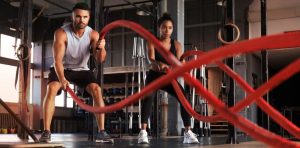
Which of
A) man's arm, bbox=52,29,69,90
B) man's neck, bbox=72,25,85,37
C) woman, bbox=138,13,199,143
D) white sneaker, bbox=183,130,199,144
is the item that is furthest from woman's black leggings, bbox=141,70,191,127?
man's arm, bbox=52,29,69,90

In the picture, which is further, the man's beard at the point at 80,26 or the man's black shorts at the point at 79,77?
the man's black shorts at the point at 79,77

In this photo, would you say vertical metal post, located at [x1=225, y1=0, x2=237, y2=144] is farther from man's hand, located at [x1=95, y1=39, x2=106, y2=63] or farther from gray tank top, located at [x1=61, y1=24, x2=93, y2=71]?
gray tank top, located at [x1=61, y1=24, x2=93, y2=71]

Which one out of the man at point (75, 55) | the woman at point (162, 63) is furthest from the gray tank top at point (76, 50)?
the woman at point (162, 63)

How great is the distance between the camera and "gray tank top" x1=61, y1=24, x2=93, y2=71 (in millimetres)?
3562

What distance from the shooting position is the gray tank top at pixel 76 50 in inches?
140

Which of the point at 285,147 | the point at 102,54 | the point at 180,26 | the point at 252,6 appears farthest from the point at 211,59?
the point at 252,6

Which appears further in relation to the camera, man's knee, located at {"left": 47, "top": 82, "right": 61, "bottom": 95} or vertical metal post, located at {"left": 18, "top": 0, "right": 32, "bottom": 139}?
vertical metal post, located at {"left": 18, "top": 0, "right": 32, "bottom": 139}

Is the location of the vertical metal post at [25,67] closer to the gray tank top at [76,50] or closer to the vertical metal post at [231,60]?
the gray tank top at [76,50]

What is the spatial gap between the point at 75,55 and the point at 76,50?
44mm

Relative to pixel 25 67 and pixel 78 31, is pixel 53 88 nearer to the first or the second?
pixel 78 31

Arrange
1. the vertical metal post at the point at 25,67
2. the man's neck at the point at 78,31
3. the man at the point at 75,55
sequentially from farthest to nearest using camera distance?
the vertical metal post at the point at 25,67 < the man's neck at the point at 78,31 < the man at the point at 75,55

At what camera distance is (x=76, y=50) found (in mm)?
3584

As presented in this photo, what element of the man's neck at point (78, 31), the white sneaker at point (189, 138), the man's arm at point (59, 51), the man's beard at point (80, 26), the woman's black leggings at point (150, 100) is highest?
the man's beard at point (80, 26)

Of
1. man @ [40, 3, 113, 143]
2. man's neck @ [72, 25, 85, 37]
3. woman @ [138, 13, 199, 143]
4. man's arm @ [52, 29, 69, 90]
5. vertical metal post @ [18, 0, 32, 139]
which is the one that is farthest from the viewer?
vertical metal post @ [18, 0, 32, 139]
